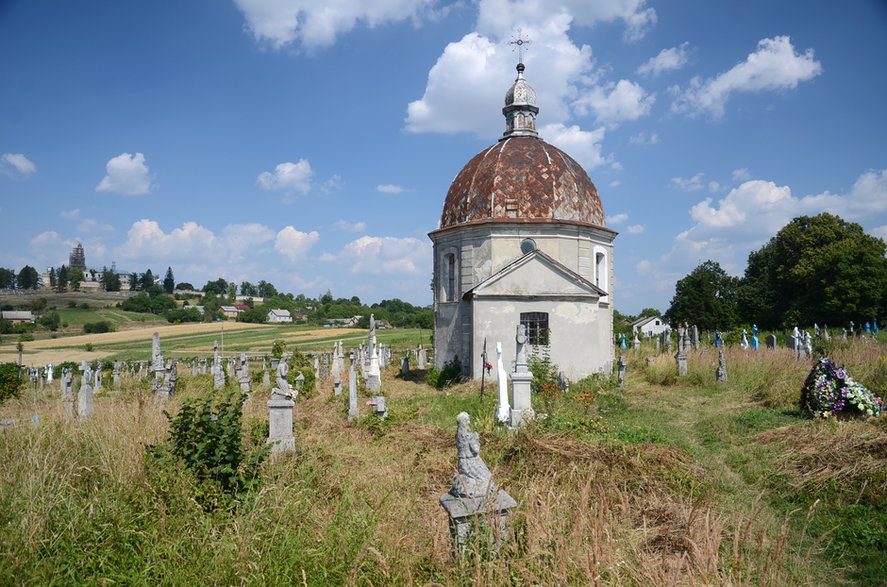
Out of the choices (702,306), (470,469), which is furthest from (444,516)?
(702,306)

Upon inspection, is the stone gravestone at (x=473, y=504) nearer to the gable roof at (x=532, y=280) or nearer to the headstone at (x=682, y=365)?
the gable roof at (x=532, y=280)

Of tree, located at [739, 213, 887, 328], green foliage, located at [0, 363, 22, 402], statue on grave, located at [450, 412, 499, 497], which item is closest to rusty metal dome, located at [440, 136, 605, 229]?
statue on grave, located at [450, 412, 499, 497]

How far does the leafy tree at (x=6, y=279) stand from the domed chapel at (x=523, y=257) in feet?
298

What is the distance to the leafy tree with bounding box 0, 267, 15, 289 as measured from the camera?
7994 centimetres

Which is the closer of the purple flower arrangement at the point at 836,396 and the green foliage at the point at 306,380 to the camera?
the purple flower arrangement at the point at 836,396

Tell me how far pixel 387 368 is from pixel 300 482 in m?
21.5

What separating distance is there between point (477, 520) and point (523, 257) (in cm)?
1459

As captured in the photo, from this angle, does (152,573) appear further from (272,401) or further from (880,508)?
(880,508)

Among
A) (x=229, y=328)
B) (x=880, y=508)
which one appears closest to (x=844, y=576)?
(x=880, y=508)

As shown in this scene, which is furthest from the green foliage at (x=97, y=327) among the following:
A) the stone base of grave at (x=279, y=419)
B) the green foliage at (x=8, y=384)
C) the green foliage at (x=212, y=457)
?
the green foliage at (x=212, y=457)

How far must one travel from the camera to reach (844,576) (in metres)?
4.62

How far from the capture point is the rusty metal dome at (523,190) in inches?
794

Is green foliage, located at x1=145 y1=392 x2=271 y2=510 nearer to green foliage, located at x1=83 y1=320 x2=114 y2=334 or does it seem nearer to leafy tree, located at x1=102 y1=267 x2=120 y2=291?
green foliage, located at x1=83 y1=320 x2=114 y2=334

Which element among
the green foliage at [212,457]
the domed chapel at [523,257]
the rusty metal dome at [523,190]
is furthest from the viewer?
the rusty metal dome at [523,190]
